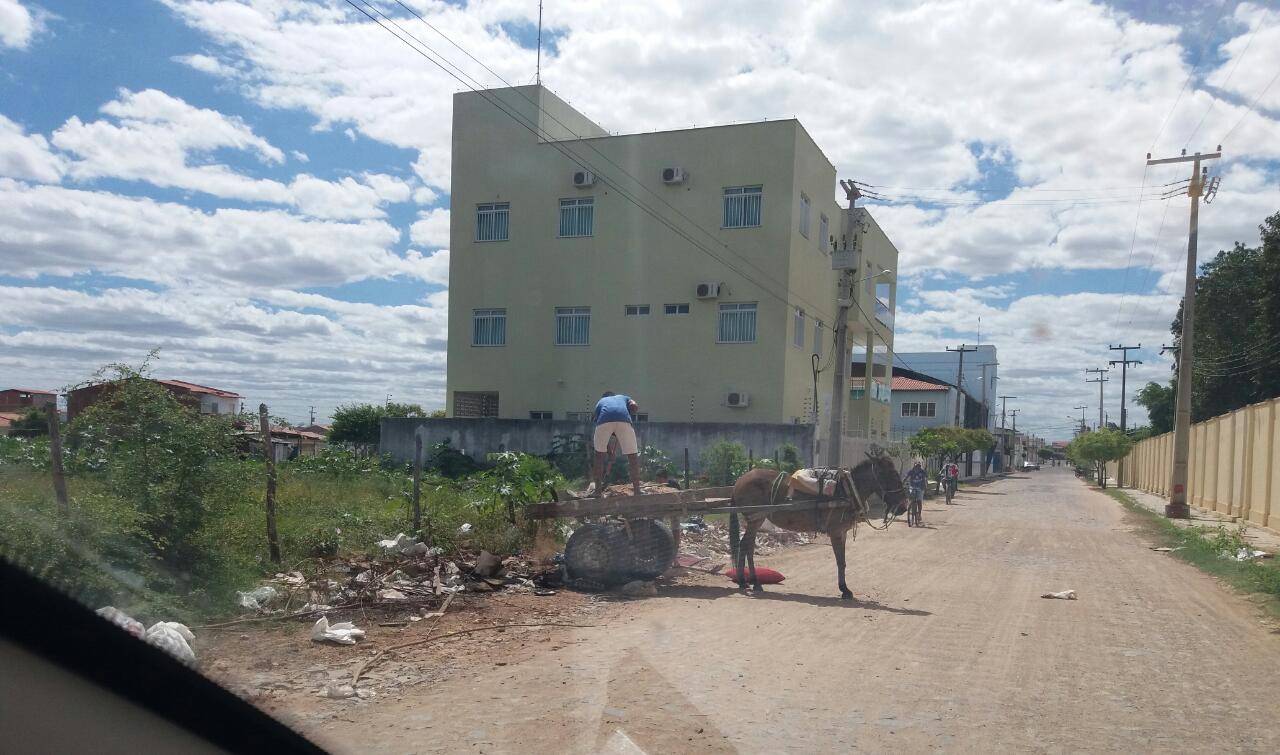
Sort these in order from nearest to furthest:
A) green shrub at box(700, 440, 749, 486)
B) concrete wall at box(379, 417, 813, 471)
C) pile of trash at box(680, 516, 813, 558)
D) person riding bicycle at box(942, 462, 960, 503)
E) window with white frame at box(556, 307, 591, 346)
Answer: pile of trash at box(680, 516, 813, 558) → green shrub at box(700, 440, 749, 486) → concrete wall at box(379, 417, 813, 471) → window with white frame at box(556, 307, 591, 346) → person riding bicycle at box(942, 462, 960, 503)

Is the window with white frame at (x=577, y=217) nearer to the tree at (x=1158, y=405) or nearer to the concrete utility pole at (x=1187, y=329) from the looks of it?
the concrete utility pole at (x=1187, y=329)

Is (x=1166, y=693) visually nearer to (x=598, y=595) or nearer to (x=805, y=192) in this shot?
(x=598, y=595)

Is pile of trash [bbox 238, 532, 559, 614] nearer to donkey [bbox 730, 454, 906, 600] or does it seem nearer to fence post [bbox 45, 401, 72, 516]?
fence post [bbox 45, 401, 72, 516]

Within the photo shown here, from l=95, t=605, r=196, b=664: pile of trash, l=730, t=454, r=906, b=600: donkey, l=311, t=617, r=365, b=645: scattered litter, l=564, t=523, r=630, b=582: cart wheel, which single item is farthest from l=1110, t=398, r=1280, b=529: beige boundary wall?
l=95, t=605, r=196, b=664: pile of trash

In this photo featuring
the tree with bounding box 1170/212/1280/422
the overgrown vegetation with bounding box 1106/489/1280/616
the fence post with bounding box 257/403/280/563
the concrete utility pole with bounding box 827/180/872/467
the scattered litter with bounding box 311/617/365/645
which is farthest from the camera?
the tree with bounding box 1170/212/1280/422

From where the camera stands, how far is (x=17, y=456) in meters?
8.70

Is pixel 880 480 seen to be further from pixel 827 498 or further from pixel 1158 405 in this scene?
pixel 1158 405

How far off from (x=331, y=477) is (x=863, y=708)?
624 inches

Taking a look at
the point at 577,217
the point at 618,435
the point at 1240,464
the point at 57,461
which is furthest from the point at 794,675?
the point at 577,217

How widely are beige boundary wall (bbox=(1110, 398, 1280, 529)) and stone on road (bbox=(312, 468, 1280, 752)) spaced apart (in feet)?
38.3

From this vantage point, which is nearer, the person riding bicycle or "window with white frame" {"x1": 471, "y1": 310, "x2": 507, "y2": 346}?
"window with white frame" {"x1": 471, "y1": 310, "x2": 507, "y2": 346}

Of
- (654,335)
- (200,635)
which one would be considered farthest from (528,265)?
(200,635)

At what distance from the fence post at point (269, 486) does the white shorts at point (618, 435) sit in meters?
4.11

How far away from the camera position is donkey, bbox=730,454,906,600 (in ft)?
38.1
